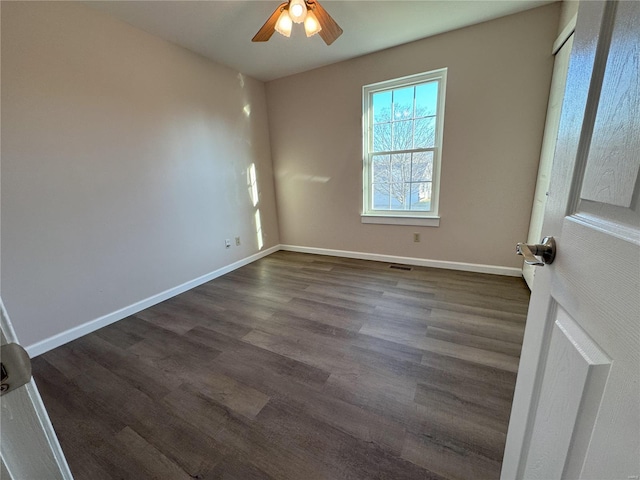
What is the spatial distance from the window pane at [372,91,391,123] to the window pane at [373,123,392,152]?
0.07 meters

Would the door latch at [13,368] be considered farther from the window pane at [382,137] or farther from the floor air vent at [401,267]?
the window pane at [382,137]

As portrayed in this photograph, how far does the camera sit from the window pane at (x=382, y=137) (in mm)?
3145

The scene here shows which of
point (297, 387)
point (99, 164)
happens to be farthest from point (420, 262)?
point (99, 164)

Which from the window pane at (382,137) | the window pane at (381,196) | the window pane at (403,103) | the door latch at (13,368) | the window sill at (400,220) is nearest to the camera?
the door latch at (13,368)

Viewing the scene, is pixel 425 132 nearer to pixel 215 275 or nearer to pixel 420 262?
pixel 420 262

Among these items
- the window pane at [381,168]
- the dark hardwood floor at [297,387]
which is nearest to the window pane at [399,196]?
the window pane at [381,168]

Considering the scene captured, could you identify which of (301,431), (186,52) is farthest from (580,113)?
(186,52)

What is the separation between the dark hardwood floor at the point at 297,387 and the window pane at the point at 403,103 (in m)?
2.08

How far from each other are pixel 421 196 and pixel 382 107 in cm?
121

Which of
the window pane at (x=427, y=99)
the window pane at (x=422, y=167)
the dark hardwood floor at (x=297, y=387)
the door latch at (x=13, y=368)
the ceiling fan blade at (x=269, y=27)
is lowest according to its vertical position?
the dark hardwood floor at (x=297, y=387)

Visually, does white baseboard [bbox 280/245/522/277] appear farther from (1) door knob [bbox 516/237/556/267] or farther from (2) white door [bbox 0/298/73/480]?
(2) white door [bbox 0/298/73/480]

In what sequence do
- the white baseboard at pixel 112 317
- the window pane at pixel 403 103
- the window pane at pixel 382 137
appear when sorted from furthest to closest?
1. the window pane at pixel 382 137
2. the window pane at pixel 403 103
3. the white baseboard at pixel 112 317

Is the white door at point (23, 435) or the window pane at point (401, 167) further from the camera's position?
the window pane at point (401, 167)

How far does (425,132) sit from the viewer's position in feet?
9.59
